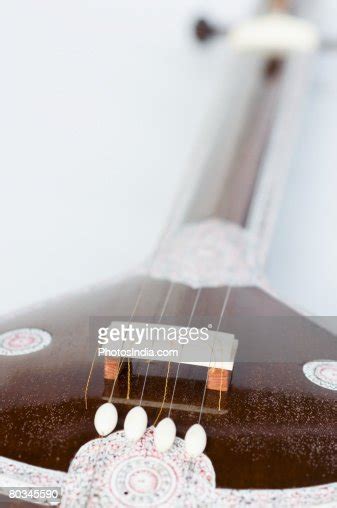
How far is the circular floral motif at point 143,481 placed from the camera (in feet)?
2.19

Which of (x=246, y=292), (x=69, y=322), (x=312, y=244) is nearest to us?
(x=69, y=322)

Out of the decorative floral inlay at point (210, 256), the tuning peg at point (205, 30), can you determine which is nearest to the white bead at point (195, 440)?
the decorative floral inlay at point (210, 256)

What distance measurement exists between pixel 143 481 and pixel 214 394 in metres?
0.18

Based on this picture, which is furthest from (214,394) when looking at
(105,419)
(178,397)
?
(105,419)

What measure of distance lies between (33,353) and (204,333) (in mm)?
255

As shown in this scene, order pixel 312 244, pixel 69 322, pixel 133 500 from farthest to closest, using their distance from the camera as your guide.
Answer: pixel 312 244
pixel 69 322
pixel 133 500

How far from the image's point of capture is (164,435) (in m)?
0.73

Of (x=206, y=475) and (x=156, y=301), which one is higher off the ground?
(x=156, y=301)

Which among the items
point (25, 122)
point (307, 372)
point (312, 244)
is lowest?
point (307, 372)

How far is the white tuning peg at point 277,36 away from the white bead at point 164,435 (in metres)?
1.60

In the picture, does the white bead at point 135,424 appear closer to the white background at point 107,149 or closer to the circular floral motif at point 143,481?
the circular floral motif at point 143,481

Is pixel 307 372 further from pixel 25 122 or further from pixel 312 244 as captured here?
pixel 25 122

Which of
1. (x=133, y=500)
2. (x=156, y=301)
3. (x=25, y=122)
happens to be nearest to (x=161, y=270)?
(x=156, y=301)

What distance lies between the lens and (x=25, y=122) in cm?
189
